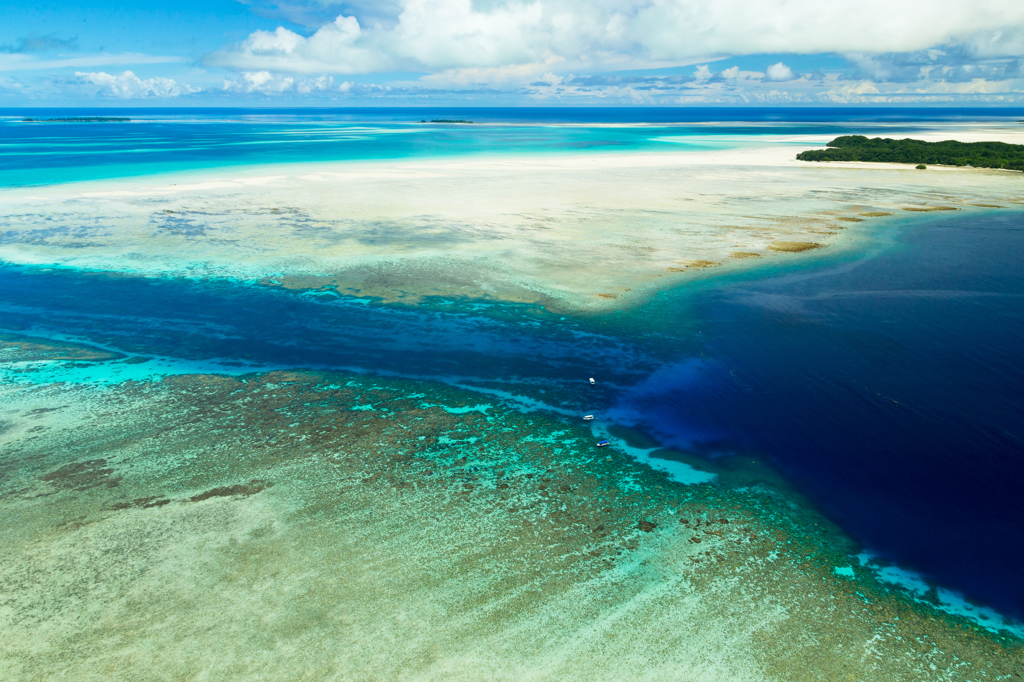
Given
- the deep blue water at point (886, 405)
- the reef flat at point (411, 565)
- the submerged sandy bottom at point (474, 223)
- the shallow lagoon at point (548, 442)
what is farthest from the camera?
the submerged sandy bottom at point (474, 223)

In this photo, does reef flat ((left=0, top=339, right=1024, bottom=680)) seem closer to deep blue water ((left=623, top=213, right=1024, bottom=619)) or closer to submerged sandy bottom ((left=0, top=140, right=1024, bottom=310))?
deep blue water ((left=623, top=213, right=1024, bottom=619))

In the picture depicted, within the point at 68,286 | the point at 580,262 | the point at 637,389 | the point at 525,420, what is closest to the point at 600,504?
the point at 525,420

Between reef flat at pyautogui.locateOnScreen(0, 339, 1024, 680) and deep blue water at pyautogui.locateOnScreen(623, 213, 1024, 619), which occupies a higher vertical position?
deep blue water at pyautogui.locateOnScreen(623, 213, 1024, 619)

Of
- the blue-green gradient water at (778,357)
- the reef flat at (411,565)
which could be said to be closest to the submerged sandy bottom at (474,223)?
the blue-green gradient water at (778,357)

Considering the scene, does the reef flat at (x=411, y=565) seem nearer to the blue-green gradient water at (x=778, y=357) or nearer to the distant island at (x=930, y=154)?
the blue-green gradient water at (x=778, y=357)

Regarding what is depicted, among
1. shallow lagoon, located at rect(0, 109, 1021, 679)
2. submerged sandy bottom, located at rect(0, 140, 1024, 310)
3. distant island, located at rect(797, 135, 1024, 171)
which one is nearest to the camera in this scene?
shallow lagoon, located at rect(0, 109, 1021, 679)

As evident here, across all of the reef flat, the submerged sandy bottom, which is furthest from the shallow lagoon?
the submerged sandy bottom

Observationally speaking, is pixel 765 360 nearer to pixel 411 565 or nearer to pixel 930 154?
pixel 411 565
